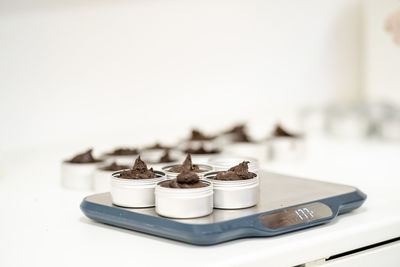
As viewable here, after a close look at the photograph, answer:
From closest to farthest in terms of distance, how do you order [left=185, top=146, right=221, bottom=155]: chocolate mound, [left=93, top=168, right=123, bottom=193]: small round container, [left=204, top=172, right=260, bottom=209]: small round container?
[left=204, top=172, right=260, bottom=209]: small round container
[left=93, top=168, right=123, bottom=193]: small round container
[left=185, top=146, right=221, bottom=155]: chocolate mound

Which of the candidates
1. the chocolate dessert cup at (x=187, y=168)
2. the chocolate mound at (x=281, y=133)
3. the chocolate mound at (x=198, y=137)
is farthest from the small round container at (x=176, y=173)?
the chocolate mound at (x=281, y=133)

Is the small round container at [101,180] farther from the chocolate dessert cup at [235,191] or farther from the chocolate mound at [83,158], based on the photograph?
the chocolate dessert cup at [235,191]

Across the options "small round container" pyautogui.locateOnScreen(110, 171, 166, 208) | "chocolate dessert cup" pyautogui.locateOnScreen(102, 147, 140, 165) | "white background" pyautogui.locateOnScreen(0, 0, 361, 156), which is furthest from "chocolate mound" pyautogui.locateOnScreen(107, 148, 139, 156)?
"small round container" pyautogui.locateOnScreen(110, 171, 166, 208)

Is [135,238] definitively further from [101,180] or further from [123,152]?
[123,152]

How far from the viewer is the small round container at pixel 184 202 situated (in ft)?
3.06

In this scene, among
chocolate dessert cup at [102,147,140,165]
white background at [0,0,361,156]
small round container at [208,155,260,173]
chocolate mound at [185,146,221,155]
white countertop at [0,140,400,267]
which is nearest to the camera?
white countertop at [0,140,400,267]

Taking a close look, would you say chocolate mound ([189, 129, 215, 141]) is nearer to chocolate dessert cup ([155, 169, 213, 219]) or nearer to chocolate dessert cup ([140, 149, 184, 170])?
chocolate dessert cup ([140, 149, 184, 170])

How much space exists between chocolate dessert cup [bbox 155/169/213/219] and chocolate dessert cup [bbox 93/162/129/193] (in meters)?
0.37

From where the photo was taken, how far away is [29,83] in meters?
1.73

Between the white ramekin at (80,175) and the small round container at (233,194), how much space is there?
47 cm

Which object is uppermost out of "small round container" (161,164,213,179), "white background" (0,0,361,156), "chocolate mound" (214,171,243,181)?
"white background" (0,0,361,156)

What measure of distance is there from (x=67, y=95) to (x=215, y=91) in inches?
23.0

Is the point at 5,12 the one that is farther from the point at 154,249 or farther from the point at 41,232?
the point at 154,249

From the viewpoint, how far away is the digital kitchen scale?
2.98 ft
